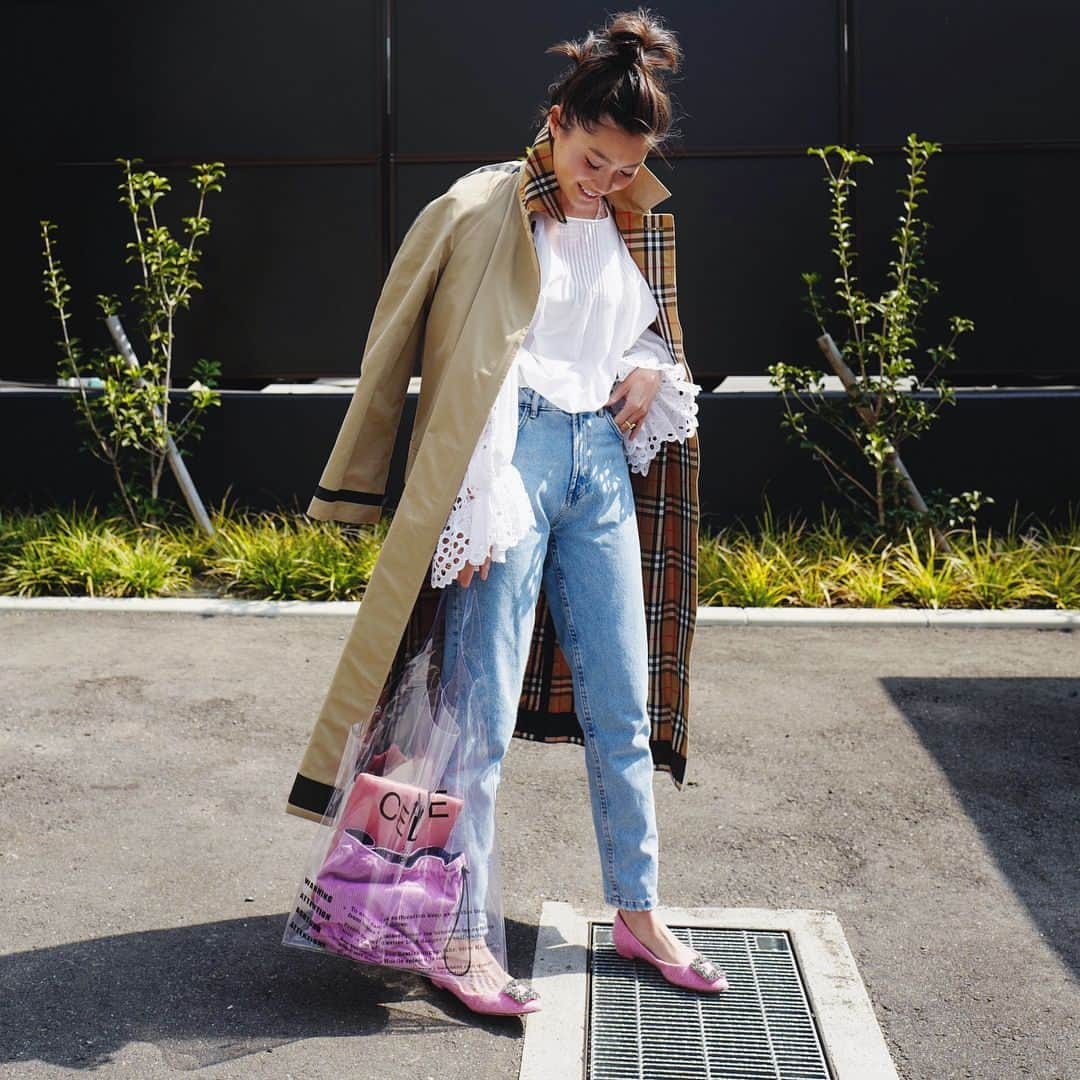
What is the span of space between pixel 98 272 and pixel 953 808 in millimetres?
6477

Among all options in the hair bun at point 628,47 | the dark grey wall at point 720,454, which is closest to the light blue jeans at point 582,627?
the hair bun at point 628,47

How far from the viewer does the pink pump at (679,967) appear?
348 centimetres

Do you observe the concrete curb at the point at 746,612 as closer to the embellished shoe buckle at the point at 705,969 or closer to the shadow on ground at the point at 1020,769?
the shadow on ground at the point at 1020,769

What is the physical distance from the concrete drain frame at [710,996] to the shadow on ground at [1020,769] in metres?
0.61

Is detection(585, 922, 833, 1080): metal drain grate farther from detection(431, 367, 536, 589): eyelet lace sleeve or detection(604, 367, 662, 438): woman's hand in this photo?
detection(604, 367, 662, 438): woman's hand

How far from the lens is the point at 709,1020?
3.38m

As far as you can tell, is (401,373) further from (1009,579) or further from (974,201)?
(974,201)

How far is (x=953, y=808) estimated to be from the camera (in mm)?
4766

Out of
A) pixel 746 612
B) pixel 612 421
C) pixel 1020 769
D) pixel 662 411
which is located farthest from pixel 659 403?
pixel 746 612

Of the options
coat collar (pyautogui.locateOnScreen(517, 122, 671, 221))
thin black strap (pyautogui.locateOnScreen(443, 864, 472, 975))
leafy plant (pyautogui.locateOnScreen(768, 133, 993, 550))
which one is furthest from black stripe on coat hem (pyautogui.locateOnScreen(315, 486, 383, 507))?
leafy plant (pyautogui.locateOnScreen(768, 133, 993, 550))

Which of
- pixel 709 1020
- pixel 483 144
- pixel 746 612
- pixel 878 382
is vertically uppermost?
pixel 483 144

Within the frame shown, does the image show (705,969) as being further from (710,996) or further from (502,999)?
(502,999)

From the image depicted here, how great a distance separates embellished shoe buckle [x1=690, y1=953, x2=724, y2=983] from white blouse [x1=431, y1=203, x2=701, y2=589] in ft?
3.54

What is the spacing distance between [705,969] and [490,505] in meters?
→ 1.24
